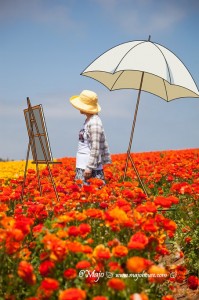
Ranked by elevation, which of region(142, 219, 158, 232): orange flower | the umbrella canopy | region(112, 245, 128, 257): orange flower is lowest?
region(112, 245, 128, 257): orange flower

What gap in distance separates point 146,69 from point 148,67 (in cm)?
9

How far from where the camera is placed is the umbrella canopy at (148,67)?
22.3ft

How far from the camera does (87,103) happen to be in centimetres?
681

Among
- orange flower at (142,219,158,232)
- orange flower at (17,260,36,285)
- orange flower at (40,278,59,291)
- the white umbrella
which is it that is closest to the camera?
orange flower at (40,278,59,291)

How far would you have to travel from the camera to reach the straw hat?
265 inches

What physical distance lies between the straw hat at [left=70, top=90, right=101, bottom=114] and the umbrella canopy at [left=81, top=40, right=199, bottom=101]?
0.52m

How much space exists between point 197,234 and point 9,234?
3257 millimetres

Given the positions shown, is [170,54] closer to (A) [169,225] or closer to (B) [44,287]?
(A) [169,225]

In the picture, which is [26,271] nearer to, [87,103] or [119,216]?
[119,216]

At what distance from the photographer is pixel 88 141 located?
677 centimetres

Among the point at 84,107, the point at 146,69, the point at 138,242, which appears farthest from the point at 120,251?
the point at 146,69

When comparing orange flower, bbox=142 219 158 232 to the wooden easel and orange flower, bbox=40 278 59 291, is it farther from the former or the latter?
the wooden easel

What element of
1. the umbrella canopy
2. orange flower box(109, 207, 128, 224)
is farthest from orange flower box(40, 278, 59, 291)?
the umbrella canopy

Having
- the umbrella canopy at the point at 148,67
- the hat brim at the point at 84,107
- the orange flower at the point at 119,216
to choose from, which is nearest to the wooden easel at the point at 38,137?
the hat brim at the point at 84,107
